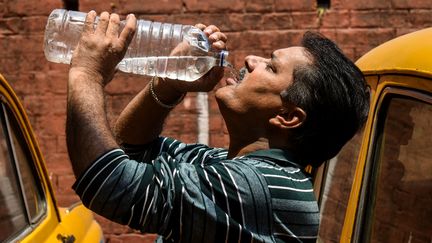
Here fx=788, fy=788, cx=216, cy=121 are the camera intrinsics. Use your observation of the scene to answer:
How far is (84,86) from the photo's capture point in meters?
1.67

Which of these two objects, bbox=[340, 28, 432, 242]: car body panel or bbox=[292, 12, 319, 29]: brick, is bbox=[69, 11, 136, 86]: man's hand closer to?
bbox=[340, 28, 432, 242]: car body panel

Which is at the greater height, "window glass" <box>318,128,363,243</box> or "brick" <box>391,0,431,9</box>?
"brick" <box>391,0,431,9</box>

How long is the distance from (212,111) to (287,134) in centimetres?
388

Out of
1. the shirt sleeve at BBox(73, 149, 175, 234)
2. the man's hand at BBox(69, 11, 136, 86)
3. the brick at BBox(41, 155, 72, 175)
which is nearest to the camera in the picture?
the shirt sleeve at BBox(73, 149, 175, 234)

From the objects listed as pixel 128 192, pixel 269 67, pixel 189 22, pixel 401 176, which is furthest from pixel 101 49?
pixel 189 22

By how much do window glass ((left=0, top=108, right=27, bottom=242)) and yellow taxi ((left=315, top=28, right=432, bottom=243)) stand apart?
1.05m

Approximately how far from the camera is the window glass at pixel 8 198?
2553 mm

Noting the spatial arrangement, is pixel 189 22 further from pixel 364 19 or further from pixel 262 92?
pixel 262 92

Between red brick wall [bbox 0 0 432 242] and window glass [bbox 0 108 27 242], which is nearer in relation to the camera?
window glass [bbox 0 108 27 242]

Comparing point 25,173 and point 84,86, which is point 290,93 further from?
point 25,173

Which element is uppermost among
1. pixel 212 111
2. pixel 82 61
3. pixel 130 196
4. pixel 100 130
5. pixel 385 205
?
pixel 82 61

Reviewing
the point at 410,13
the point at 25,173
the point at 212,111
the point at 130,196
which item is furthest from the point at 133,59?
the point at 410,13

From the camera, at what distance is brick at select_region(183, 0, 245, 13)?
573 centimetres

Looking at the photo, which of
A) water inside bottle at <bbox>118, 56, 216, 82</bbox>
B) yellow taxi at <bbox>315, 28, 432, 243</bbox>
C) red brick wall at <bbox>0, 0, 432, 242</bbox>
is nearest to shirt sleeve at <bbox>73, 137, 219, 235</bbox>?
water inside bottle at <bbox>118, 56, 216, 82</bbox>
